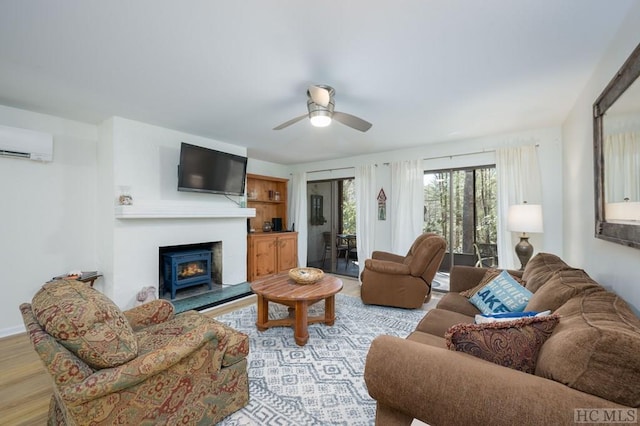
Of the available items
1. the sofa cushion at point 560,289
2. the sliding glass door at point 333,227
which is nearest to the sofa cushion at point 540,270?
the sofa cushion at point 560,289

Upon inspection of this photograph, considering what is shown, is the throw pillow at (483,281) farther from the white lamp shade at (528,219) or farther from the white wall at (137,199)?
the white wall at (137,199)

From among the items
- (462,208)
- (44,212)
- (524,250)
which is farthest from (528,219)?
(44,212)

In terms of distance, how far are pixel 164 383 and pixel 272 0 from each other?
2.07m

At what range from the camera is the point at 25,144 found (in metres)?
2.79

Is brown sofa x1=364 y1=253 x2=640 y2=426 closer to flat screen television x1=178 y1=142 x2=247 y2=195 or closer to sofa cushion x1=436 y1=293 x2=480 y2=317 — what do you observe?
sofa cushion x1=436 y1=293 x2=480 y2=317

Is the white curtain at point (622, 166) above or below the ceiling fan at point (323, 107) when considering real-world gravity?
below

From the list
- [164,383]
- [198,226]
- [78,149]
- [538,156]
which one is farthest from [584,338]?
[78,149]

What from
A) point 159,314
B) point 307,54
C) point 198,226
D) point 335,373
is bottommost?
point 335,373

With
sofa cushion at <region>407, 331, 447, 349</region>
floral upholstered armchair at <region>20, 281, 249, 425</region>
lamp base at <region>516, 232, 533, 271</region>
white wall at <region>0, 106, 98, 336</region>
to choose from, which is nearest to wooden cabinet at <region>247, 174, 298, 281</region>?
white wall at <region>0, 106, 98, 336</region>

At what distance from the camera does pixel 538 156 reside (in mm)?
3506

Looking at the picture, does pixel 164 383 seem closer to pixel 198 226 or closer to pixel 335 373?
pixel 335 373

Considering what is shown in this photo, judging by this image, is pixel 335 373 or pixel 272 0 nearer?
pixel 272 0

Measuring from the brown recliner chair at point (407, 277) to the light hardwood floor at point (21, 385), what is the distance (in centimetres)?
302

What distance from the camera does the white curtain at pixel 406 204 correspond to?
4355 mm
